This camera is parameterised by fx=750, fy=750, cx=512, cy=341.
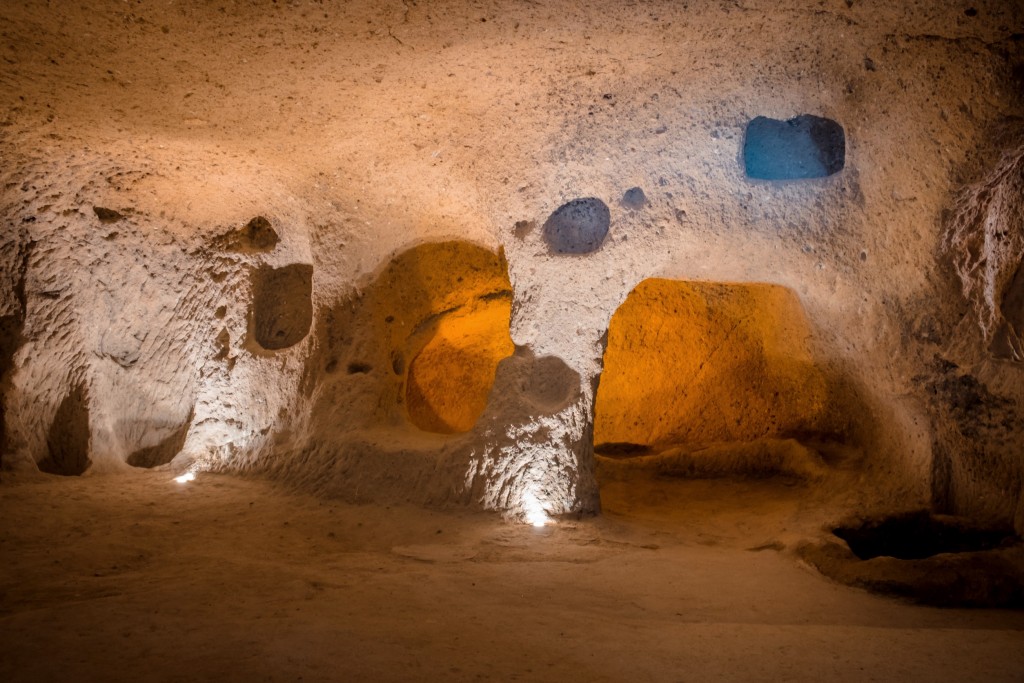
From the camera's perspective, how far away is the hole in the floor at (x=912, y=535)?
12.0 ft

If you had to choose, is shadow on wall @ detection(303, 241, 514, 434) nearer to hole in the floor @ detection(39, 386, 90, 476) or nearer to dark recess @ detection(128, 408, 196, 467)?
dark recess @ detection(128, 408, 196, 467)

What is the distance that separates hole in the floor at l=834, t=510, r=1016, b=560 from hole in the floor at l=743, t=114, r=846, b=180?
1841 mm

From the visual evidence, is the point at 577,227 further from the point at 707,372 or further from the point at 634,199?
the point at 707,372

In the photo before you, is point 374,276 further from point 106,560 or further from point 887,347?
point 887,347

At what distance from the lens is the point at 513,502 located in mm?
4043

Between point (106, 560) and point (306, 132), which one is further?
point (306, 132)

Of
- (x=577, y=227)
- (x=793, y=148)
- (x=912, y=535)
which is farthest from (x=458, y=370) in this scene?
(x=912, y=535)

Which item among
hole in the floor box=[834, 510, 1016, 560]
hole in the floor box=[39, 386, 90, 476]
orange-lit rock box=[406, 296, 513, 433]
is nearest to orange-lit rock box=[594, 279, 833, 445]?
orange-lit rock box=[406, 296, 513, 433]

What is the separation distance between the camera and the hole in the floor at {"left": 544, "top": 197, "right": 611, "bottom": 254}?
169 inches

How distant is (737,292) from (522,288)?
2501mm

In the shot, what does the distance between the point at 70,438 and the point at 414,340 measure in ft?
7.13

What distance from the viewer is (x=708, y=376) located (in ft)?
21.9

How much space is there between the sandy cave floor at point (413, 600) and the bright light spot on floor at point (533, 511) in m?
0.12

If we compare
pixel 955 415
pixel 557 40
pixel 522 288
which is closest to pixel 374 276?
pixel 522 288
